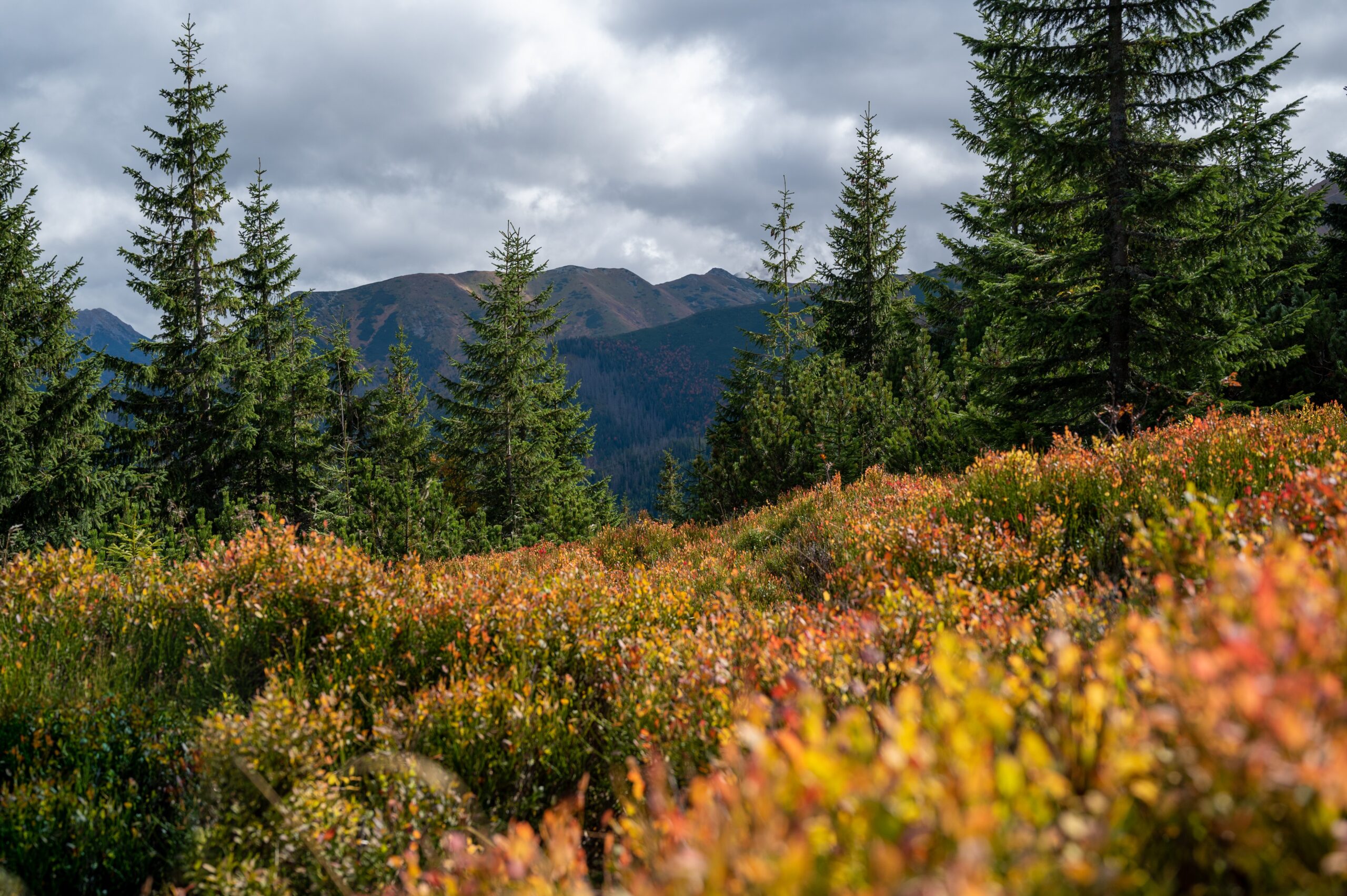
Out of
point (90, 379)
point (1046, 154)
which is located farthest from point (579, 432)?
point (1046, 154)

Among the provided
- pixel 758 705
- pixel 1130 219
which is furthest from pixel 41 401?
pixel 1130 219

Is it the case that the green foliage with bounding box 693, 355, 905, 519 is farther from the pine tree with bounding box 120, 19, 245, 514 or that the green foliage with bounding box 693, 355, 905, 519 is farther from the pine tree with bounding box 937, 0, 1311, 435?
the pine tree with bounding box 120, 19, 245, 514

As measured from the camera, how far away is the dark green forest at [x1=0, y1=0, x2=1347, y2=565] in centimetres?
1138

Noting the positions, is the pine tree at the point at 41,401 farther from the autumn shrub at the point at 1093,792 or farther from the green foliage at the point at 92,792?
the autumn shrub at the point at 1093,792

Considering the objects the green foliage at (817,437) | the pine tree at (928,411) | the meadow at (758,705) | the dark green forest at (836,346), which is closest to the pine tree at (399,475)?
the dark green forest at (836,346)

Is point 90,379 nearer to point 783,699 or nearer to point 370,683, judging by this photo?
point 370,683

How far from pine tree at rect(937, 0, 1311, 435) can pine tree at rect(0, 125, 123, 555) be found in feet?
76.8

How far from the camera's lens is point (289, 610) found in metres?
4.69

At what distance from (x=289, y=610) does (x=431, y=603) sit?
1.04 m

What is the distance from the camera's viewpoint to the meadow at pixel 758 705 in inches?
42.4

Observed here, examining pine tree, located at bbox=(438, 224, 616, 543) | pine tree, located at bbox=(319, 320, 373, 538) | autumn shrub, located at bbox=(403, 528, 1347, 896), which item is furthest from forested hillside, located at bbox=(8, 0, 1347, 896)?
pine tree, located at bbox=(438, 224, 616, 543)

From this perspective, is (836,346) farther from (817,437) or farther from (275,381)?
(275,381)

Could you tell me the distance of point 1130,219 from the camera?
11.7 m

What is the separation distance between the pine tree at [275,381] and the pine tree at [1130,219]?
75.0 feet
